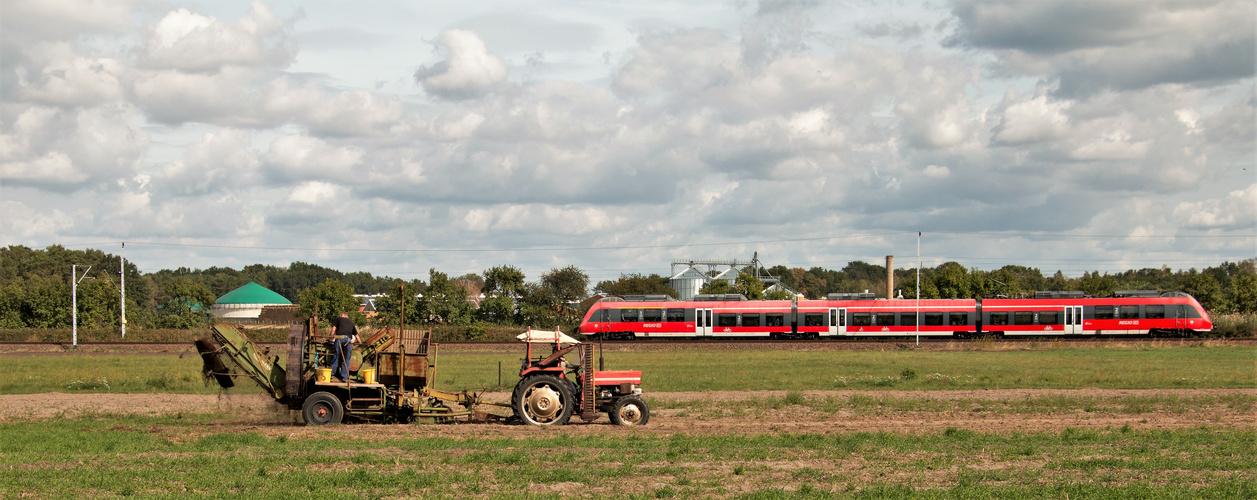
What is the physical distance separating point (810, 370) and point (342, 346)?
19922 mm

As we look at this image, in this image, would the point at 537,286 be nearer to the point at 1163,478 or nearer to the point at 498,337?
the point at 498,337

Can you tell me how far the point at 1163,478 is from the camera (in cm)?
1195

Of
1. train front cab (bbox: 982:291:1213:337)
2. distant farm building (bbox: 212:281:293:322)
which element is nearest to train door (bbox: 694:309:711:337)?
train front cab (bbox: 982:291:1213:337)

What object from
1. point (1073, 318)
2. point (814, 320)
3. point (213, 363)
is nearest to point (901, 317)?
point (814, 320)

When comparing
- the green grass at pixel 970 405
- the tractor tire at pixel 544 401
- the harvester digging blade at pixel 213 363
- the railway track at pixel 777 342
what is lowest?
the railway track at pixel 777 342

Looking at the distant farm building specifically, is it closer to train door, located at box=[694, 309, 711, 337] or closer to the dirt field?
train door, located at box=[694, 309, 711, 337]

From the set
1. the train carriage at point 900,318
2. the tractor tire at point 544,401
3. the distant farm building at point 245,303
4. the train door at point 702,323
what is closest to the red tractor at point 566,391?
the tractor tire at point 544,401

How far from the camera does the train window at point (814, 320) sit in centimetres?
5531

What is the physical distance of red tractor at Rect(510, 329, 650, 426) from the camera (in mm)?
17453

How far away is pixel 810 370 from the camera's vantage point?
32750 mm

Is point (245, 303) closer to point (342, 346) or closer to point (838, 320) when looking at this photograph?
point (838, 320)

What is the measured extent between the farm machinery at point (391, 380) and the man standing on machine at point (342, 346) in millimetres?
108

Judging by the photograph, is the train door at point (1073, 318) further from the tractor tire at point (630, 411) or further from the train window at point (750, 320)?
the tractor tire at point (630, 411)

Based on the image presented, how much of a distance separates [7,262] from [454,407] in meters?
119
